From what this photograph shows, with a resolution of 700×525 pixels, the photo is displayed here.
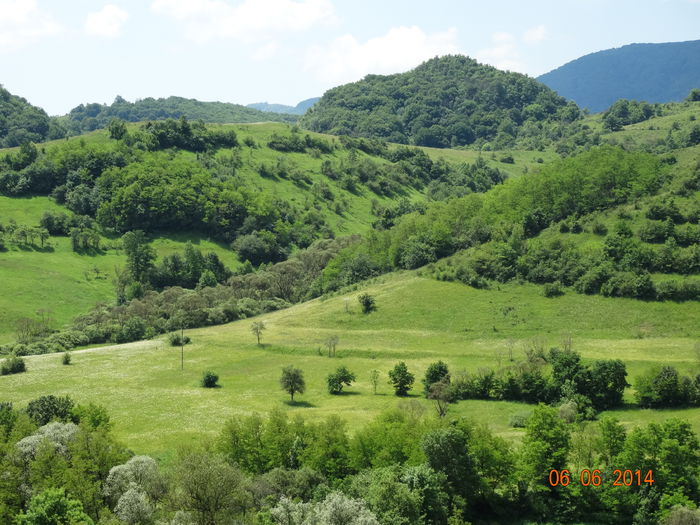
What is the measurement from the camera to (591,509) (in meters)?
51.4

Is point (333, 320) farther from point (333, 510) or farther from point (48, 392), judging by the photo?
point (333, 510)

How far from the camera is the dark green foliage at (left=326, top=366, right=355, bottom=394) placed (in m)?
87.2

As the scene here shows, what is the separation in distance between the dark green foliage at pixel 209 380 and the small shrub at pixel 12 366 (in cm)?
3012

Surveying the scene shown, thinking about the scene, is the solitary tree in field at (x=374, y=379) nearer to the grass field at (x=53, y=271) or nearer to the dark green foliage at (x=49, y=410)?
the dark green foliage at (x=49, y=410)

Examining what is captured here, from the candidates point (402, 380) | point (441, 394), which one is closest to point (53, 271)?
point (402, 380)

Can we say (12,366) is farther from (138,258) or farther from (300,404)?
(138,258)

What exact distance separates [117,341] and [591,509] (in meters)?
99.4

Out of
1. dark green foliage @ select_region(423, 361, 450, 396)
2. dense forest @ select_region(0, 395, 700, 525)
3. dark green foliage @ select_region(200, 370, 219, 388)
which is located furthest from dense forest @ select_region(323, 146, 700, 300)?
dense forest @ select_region(0, 395, 700, 525)

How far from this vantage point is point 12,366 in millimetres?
94250

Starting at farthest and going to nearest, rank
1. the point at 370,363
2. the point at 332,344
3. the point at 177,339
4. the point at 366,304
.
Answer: the point at 366,304 < the point at 177,339 < the point at 332,344 < the point at 370,363

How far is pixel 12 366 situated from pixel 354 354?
54875mm

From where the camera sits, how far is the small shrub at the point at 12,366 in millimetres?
93875

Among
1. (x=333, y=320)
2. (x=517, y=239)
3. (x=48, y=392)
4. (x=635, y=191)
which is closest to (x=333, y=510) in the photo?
(x=48, y=392)
